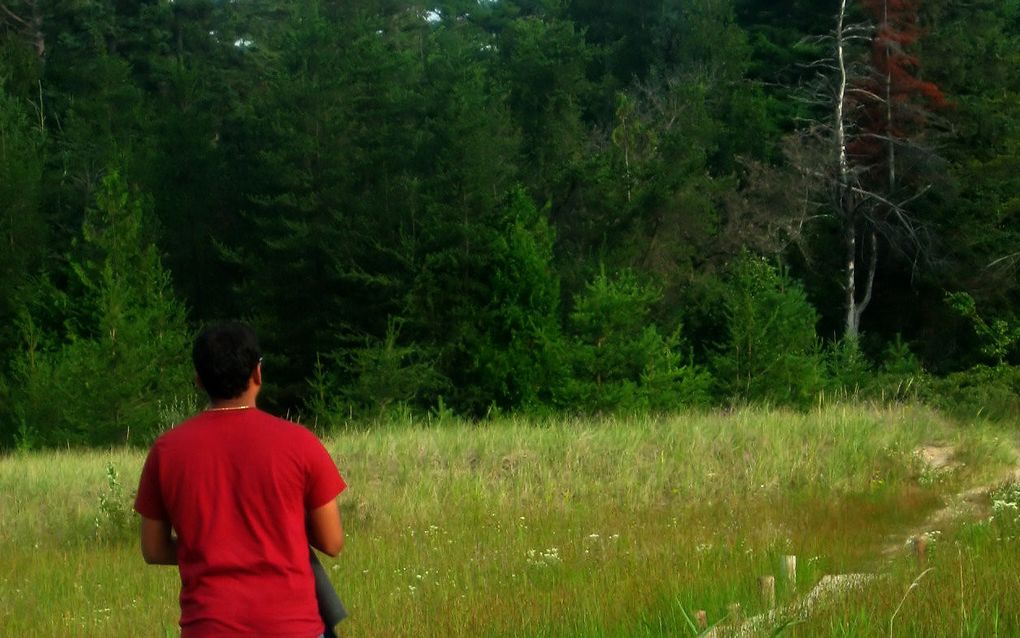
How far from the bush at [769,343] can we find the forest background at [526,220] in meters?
0.08

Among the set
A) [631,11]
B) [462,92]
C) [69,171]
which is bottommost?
[69,171]

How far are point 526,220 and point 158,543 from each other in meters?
38.2

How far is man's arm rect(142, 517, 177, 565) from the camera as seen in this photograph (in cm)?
421

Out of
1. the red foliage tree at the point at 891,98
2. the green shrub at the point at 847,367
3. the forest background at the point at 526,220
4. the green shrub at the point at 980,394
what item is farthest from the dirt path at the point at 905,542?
the red foliage tree at the point at 891,98

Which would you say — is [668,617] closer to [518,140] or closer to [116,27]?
[518,140]

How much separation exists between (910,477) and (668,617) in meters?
6.98

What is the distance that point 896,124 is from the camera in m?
43.6

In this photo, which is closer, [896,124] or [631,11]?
[896,124]

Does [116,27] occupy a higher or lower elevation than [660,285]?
higher

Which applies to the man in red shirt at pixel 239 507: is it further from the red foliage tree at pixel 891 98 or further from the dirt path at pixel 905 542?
the red foliage tree at pixel 891 98

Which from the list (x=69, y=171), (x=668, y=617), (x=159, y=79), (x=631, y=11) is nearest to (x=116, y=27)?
(x=159, y=79)

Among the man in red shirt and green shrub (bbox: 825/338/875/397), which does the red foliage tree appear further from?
the man in red shirt

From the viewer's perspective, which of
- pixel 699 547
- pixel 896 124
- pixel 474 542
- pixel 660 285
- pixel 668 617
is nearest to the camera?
pixel 668 617

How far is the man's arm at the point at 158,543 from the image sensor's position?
13.8 feet
